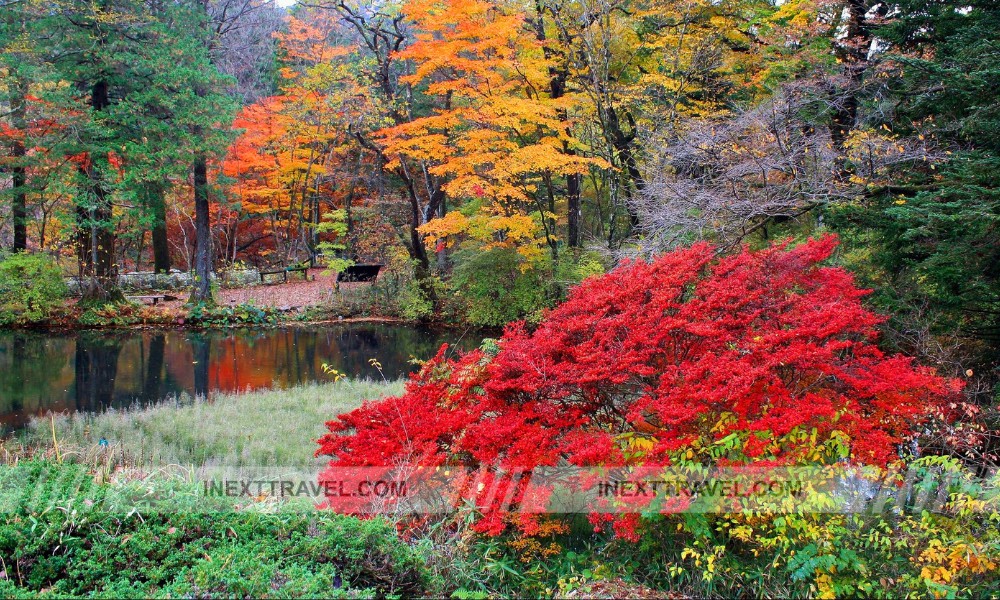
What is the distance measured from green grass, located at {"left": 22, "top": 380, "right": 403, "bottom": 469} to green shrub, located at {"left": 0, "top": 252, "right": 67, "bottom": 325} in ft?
29.0

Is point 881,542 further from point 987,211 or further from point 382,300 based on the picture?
point 382,300

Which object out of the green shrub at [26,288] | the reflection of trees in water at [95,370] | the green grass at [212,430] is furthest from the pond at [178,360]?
the green grass at [212,430]

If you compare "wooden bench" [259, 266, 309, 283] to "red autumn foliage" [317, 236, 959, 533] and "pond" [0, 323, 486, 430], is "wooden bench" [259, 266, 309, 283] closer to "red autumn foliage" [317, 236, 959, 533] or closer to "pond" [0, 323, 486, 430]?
"pond" [0, 323, 486, 430]

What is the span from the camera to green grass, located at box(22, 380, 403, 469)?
6.57 m

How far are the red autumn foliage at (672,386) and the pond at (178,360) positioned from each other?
562cm

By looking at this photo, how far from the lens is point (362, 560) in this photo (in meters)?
3.17

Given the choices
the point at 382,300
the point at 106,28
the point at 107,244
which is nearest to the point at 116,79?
the point at 106,28

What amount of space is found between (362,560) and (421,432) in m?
1.05

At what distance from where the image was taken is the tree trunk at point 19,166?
13852mm

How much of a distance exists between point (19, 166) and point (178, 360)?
20.7 ft

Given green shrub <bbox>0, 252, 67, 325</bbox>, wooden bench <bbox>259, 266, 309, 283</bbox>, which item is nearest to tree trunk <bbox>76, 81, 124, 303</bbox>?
green shrub <bbox>0, 252, 67, 325</bbox>

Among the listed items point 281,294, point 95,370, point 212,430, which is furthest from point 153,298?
point 212,430

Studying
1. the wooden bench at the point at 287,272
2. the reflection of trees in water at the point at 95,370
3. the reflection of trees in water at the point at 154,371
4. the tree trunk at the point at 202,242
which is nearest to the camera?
the reflection of trees in water at the point at 95,370

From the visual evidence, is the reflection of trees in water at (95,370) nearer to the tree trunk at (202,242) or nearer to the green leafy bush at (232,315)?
the green leafy bush at (232,315)
